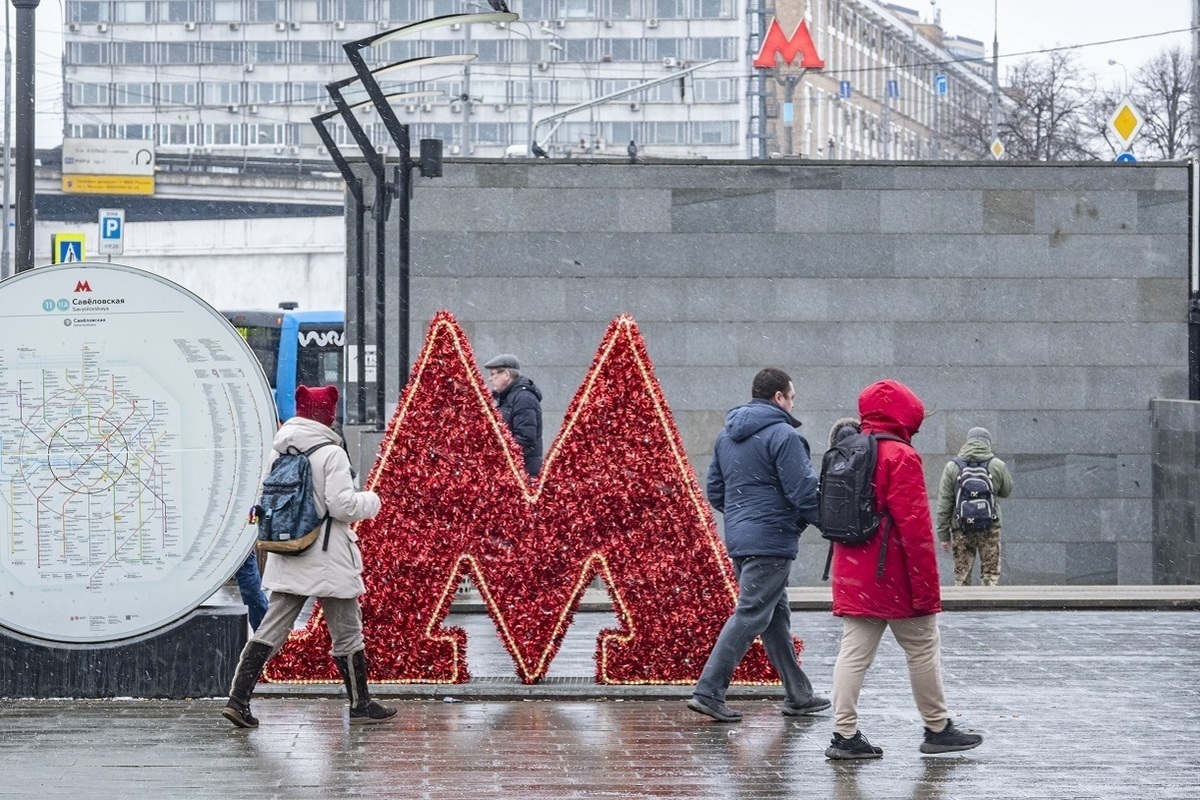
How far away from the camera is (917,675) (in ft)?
27.0

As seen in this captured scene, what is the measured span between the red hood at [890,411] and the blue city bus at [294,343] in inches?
1177

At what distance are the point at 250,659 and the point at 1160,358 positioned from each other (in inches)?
459

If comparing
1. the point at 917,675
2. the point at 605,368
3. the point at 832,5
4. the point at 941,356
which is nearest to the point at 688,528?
the point at 605,368

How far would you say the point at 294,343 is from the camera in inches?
1484

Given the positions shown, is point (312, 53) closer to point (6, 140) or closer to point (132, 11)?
point (132, 11)

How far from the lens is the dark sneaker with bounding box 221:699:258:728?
873 centimetres

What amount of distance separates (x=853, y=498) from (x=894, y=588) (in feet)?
1.41

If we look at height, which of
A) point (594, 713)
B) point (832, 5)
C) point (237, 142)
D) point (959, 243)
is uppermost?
point (832, 5)

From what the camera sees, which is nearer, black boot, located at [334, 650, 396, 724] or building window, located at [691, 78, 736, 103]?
black boot, located at [334, 650, 396, 724]

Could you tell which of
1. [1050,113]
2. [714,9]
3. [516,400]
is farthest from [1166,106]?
[714,9]

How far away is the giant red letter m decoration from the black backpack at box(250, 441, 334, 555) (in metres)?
1.12

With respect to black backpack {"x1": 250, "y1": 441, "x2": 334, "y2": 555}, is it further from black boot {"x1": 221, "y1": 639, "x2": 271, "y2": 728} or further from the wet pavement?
the wet pavement

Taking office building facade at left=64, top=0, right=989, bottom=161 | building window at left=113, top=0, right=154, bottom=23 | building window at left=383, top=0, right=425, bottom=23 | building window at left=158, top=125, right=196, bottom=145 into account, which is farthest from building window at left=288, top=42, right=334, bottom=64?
building window at left=113, top=0, right=154, bottom=23

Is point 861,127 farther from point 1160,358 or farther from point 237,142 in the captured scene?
point 1160,358
